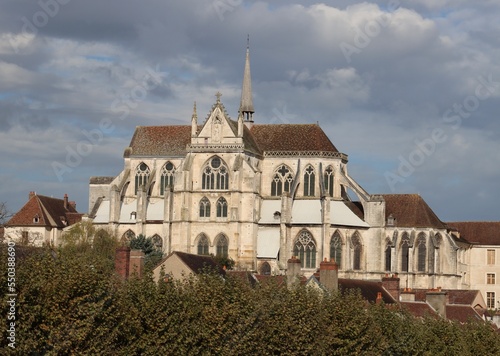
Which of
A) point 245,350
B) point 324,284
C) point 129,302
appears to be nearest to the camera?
point 129,302

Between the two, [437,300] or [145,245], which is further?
[145,245]

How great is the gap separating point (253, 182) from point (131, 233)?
12750 mm

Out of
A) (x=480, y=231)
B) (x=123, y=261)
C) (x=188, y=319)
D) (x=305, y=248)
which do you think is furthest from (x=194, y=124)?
(x=188, y=319)

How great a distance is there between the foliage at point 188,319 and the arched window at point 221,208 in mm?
59856

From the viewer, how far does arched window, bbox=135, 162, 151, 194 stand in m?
122

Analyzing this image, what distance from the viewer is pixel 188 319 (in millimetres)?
40188

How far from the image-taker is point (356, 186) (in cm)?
11831

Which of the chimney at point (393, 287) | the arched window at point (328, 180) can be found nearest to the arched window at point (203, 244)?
the arched window at point (328, 180)

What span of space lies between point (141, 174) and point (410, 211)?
86.5 ft

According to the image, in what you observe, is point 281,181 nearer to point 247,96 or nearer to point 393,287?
point 247,96

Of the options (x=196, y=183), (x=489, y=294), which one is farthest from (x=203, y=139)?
(x=489, y=294)

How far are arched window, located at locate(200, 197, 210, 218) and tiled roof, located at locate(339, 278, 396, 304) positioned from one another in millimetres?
45681

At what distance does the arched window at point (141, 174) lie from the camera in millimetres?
121938

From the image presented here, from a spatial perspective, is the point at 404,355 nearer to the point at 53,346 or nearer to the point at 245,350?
the point at 245,350
